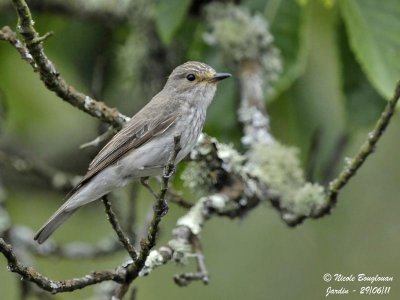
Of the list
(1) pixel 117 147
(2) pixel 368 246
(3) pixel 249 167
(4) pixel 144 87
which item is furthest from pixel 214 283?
(1) pixel 117 147

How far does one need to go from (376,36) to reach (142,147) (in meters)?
1.41

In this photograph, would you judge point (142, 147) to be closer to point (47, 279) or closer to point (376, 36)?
point (47, 279)

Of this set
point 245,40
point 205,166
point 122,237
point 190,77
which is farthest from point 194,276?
point 245,40

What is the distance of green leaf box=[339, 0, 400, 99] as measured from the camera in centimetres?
465

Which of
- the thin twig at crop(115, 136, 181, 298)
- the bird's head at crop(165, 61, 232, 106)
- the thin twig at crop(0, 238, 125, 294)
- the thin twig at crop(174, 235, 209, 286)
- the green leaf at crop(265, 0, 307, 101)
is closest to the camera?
the thin twig at crop(0, 238, 125, 294)

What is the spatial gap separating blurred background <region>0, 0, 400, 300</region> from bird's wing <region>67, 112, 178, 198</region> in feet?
2.05

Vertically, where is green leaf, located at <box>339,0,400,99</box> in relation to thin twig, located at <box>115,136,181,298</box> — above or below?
above

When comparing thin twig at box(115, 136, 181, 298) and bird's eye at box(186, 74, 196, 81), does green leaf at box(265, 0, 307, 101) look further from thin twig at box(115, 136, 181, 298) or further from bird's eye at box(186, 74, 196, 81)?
thin twig at box(115, 136, 181, 298)

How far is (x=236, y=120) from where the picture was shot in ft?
17.1

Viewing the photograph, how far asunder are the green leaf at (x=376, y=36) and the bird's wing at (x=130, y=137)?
1056mm

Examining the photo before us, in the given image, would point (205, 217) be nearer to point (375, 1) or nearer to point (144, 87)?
point (375, 1)

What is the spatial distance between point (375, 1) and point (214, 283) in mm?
2734

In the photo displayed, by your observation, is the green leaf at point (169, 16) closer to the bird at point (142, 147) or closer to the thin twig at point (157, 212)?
the bird at point (142, 147)

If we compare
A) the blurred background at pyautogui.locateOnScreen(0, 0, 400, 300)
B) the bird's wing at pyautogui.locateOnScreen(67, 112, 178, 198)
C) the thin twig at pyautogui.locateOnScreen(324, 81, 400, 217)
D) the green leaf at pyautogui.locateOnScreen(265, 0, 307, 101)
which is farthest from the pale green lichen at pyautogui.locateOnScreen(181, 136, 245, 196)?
the green leaf at pyautogui.locateOnScreen(265, 0, 307, 101)
